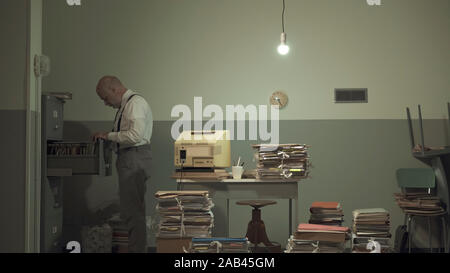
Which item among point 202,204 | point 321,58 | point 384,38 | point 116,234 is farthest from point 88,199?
point 384,38

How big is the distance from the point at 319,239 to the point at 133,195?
1.88 m

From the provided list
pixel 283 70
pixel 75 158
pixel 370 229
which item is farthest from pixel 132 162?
pixel 370 229

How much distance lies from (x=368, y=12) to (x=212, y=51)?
6.19 feet

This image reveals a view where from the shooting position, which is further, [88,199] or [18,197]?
[88,199]

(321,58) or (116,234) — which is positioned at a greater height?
(321,58)

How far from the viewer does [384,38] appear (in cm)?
628

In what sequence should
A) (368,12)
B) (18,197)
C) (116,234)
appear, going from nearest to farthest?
(18,197)
(116,234)
(368,12)

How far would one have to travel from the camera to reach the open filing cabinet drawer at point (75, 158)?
17.2 feet

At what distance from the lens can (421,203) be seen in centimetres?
545

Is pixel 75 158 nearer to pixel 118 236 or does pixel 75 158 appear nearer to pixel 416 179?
pixel 118 236

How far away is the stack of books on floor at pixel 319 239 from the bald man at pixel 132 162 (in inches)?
63.4

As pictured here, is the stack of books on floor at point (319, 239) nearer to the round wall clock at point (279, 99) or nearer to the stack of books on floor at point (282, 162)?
the stack of books on floor at point (282, 162)

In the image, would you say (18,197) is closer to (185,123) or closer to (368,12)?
(185,123)

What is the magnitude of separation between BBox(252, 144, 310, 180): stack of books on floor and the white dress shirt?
1.15m
